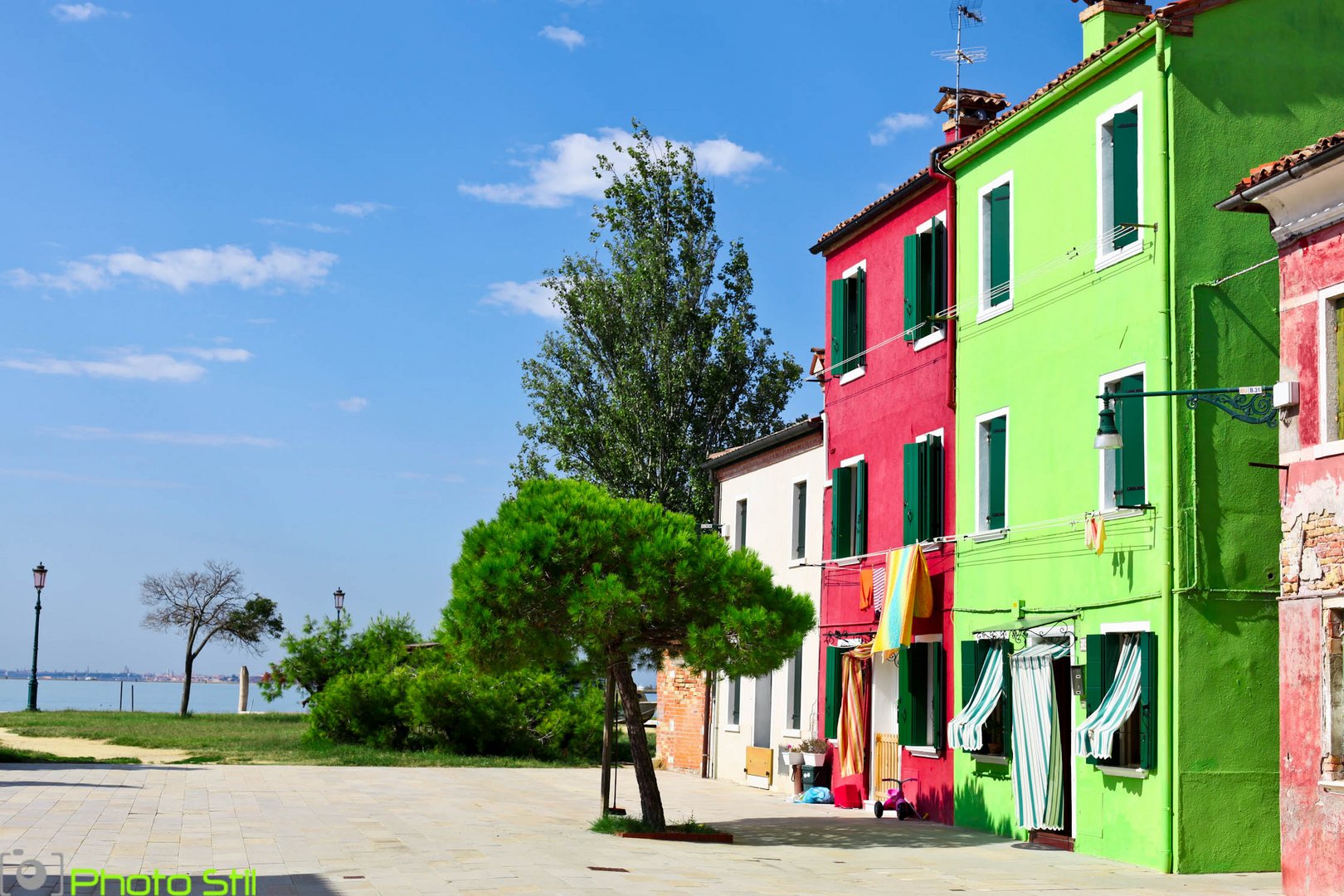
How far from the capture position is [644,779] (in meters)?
17.2

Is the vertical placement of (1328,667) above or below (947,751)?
above

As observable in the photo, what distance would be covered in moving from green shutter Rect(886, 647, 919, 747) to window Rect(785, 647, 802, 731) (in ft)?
15.8

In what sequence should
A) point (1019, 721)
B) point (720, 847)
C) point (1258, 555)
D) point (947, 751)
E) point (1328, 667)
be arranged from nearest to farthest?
point (1328, 667)
point (1258, 555)
point (720, 847)
point (1019, 721)
point (947, 751)

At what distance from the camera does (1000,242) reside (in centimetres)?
1923

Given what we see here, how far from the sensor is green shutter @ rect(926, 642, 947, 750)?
1989 cm

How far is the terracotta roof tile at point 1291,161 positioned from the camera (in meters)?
12.7

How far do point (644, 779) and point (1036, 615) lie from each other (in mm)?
5060

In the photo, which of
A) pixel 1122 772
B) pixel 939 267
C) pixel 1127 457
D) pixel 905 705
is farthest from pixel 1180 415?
pixel 905 705

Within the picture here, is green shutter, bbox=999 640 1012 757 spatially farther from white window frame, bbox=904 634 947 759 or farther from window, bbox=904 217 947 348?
window, bbox=904 217 947 348

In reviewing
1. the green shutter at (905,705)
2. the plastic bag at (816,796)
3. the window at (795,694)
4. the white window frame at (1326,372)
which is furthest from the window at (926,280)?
the white window frame at (1326,372)

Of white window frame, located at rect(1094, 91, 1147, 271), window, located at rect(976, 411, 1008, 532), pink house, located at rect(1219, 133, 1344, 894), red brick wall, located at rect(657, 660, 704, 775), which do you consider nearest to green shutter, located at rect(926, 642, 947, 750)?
window, located at rect(976, 411, 1008, 532)

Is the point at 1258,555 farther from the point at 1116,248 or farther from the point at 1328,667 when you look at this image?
the point at 1116,248

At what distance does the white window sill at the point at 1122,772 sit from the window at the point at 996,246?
6020 millimetres

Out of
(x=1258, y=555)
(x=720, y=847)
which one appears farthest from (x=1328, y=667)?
(x=720, y=847)
